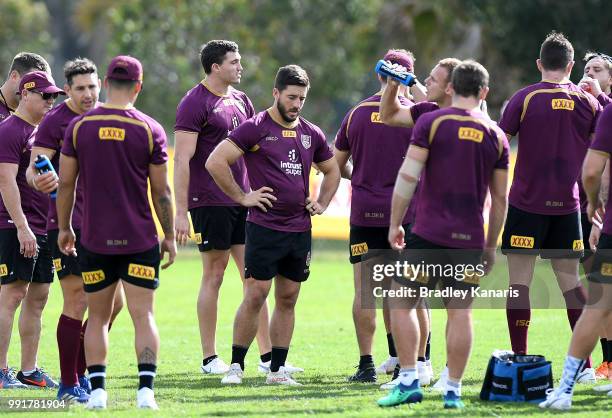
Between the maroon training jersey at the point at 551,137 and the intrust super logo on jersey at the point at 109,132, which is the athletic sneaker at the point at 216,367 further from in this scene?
the intrust super logo on jersey at the point at 109,132

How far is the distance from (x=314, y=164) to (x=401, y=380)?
2488 millimetres

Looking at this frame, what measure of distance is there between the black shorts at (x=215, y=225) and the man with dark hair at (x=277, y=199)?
3.19 ft

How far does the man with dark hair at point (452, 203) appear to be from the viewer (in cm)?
852

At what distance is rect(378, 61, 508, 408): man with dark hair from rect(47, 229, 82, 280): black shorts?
255cm

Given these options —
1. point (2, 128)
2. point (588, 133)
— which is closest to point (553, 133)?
point (588, 133)

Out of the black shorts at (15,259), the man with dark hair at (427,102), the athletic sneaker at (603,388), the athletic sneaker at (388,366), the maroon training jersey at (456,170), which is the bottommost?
the athletic sneaker at (388,366)

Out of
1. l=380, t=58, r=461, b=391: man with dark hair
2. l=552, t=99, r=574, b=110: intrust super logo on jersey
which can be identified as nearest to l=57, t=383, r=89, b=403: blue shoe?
l=380, t=58, r=461, b=391: man with dark hair

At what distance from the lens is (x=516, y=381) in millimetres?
9047

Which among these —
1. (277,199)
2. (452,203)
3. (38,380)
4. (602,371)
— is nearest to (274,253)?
(277,199)

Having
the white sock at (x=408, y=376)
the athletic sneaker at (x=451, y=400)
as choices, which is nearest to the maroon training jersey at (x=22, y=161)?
the white sock at (x=408, y=376)

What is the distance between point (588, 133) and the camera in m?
10.2

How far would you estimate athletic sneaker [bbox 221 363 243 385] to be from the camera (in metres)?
10.2

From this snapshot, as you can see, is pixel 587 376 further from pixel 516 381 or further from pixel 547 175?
pixel 547 175

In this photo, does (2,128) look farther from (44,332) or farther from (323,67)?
(323,67)
